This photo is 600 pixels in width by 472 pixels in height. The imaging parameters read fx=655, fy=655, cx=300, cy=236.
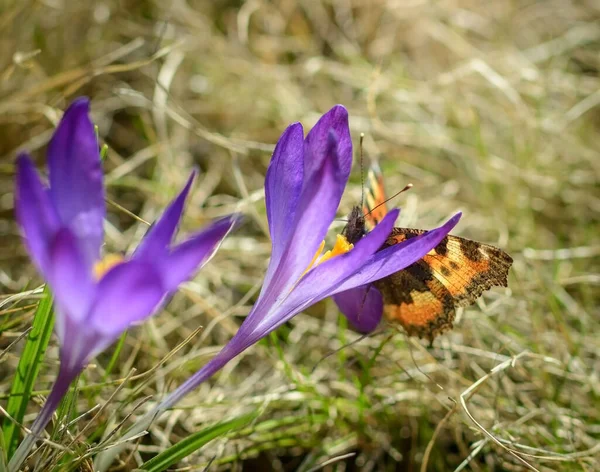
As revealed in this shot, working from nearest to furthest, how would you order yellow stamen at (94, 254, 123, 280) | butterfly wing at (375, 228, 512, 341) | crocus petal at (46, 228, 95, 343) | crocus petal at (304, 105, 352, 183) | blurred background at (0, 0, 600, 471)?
crocus petal at (46, 228, 95, 343) < yellow stamen at (94, 254, 123, 280) < crocus petal at (304, 105, 352, 183) < butterfly wing at (375, 228, 512, 341) < blurred background at (0, 0, 600, 471)

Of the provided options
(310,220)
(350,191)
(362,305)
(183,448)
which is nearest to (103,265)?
(310,220)

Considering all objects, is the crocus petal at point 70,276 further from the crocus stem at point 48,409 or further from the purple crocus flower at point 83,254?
the crocus stem at point 48,409

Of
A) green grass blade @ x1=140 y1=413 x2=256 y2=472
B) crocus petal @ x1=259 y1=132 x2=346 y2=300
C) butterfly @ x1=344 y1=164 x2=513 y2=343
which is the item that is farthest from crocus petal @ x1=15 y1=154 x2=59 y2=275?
butterfly @ x1=344 y1=164 x2=513 y2=343

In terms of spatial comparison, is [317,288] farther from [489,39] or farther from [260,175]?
[489,39]

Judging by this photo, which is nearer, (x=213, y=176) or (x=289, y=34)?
(x=213, y=176)

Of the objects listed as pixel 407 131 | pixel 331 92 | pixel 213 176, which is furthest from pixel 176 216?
pixel 331 92

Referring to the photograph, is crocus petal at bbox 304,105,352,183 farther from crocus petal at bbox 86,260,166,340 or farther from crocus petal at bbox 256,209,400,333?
crocus petal at bbox 86,260,166,340

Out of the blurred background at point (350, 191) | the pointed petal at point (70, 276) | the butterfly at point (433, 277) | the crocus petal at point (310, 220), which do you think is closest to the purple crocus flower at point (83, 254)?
the pointed petal at point (70, 276)
